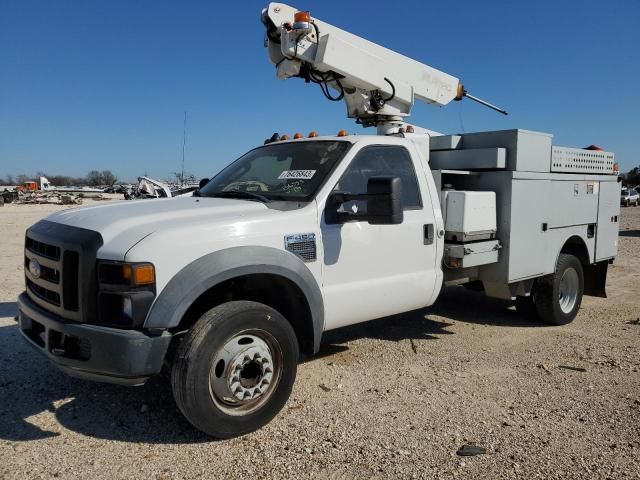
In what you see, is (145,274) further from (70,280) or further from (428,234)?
(428,234)

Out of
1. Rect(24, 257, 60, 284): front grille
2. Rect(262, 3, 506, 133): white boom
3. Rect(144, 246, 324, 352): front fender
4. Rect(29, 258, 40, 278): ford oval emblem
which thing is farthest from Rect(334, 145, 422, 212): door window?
Rect(29, 258, 40, 278): ford oval emblem

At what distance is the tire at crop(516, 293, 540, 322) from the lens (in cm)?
616

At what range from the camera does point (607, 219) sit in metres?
6.77

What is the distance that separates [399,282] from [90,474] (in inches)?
101

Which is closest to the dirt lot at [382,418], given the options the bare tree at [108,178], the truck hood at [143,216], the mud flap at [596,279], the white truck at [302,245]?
the white truck at [302,245]

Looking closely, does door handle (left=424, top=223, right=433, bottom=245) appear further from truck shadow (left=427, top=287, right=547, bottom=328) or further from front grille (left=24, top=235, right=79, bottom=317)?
front grille (left=24, top=235, right=79, bottom=317)

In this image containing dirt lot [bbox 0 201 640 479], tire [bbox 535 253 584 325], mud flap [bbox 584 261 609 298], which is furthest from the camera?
mud flap [bbox 584 261 609 298]

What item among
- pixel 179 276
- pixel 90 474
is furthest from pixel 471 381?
pixel 90 474

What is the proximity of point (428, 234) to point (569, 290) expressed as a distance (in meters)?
2.83

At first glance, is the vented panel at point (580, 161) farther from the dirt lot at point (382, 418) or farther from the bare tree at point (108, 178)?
the bare tree at point (108, 178)

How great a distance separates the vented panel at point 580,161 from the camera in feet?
19.1

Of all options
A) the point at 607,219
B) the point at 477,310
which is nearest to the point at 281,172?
the point at 477,310

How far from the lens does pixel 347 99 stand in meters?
5.61

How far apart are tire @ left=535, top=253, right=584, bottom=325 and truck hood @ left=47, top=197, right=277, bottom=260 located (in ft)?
12.4
